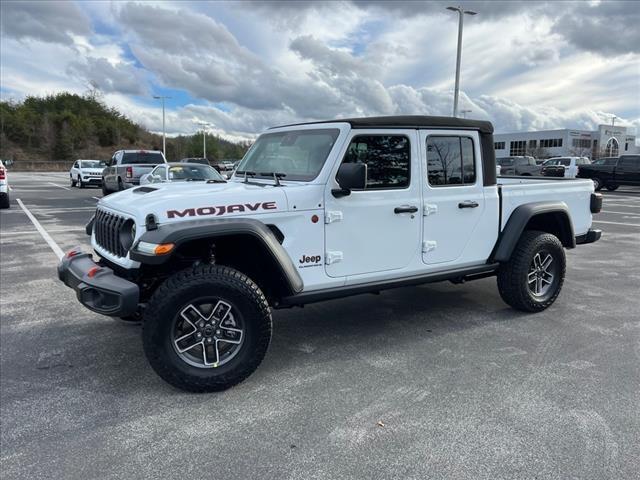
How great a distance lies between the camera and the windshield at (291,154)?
12.9ft

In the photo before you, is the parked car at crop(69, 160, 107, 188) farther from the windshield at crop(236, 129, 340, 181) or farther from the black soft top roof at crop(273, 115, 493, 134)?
the black soft top roof at crop(273, 115, 493, 134)

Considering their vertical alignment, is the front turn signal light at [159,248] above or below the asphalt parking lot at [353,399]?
above

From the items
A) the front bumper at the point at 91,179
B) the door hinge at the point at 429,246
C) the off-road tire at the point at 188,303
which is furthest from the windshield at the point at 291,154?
the front bumper at the point at 91,179

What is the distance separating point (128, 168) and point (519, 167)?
2190cm

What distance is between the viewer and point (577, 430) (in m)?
2.90

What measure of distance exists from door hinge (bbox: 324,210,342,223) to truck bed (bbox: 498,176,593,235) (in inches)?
73.9

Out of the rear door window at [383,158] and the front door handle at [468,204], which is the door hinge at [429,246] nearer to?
the front door handle at [468,204]

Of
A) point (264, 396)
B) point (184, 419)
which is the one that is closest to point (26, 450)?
point (184, 419)

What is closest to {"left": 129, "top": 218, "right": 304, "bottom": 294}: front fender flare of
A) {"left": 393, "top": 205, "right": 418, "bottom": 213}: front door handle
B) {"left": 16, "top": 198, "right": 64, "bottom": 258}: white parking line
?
{"left": 393, "top": 205, "right": 418, "bottom": 213}: front door handle

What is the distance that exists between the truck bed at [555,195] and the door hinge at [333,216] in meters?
1.88

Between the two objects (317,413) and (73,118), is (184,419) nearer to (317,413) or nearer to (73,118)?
(317,413)

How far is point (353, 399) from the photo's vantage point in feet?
10.8

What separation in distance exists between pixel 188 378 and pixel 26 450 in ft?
3.16

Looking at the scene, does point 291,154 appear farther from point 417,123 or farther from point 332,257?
point 417,123
